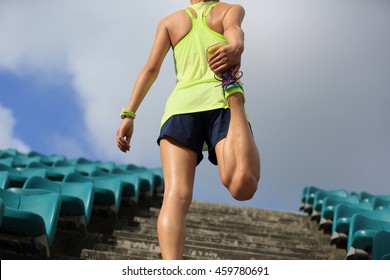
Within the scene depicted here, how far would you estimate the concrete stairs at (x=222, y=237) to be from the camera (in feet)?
15.1

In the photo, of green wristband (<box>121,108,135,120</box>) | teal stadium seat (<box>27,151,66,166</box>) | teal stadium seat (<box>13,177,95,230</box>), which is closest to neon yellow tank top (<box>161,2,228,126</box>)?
green wristband (<box>121,108,135,120</box>)

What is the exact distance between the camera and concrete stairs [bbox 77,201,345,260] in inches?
181

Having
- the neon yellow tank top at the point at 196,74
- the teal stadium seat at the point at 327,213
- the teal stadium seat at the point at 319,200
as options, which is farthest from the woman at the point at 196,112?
the teal stadium seat at the point at 319,200

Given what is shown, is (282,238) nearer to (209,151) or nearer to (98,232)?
(98,232)

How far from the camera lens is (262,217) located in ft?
24.2

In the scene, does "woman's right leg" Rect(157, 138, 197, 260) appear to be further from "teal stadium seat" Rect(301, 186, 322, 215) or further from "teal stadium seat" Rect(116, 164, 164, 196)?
"teal stadium seat" Rect(301, 186, 322, 215)

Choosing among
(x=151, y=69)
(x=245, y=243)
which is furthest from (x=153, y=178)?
(x=151, y=69)

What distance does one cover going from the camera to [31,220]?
3.10m

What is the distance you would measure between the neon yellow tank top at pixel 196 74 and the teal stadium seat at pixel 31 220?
126 centimetres

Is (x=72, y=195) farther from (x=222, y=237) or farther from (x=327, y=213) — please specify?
(x=327, y=213)

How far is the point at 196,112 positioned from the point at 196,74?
0.69 feet

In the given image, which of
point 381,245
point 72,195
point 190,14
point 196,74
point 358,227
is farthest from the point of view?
point 72,195

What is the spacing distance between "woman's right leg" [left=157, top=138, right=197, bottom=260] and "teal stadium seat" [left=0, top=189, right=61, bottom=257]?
1259mm
